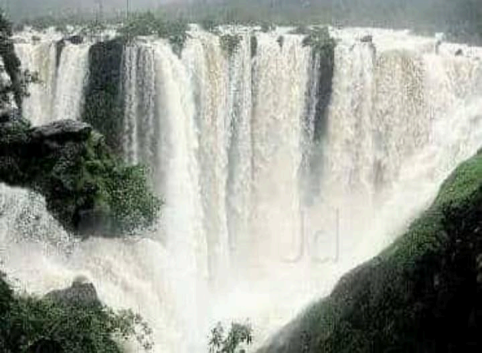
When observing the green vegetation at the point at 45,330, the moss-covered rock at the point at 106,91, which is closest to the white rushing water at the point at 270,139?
the moss-covered rock at the point at 106,91

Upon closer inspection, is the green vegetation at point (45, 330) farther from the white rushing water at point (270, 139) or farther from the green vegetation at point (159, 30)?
the green vegetation at point (159, 30)

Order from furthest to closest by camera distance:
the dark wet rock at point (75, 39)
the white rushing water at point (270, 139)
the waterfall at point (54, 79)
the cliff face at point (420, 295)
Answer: the dark wet rock at point (75, 39), the waterfall at point (54, 79), the white rushing water at point (270, 139), the cliff face at point (420, 295)

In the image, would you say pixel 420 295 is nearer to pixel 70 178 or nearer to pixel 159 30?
pixel 70 178

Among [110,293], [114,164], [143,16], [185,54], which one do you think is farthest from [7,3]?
[110,293]

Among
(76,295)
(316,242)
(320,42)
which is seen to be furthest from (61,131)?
(320,42)

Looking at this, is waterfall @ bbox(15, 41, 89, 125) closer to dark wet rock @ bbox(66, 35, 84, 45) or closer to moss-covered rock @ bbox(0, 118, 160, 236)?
dark wet rock @ bbox(66, 35, 84, 45)

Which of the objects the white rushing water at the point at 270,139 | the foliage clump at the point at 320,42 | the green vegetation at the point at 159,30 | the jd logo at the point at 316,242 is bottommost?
the jd logo at the point at 316,242
